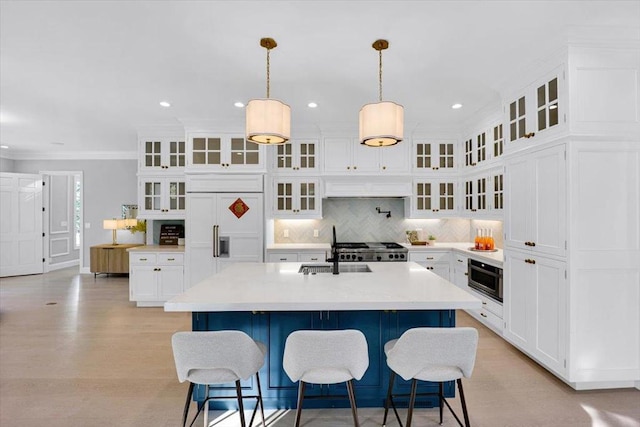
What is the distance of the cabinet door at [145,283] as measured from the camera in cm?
503

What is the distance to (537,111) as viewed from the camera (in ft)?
9.82

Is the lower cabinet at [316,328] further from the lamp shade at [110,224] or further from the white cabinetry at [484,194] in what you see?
the lamp shade at [110,224]

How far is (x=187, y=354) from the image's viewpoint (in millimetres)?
1774

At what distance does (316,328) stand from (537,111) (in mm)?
2667

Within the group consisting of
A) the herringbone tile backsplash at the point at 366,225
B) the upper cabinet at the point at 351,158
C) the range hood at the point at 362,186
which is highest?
the upper cabinet at the point at 351,158

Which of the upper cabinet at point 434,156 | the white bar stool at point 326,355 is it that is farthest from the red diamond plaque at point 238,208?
the white bar stool at point 326,355

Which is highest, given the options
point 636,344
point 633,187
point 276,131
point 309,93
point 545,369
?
point 309,93

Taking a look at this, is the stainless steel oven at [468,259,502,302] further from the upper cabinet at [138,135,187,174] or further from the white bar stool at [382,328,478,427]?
the upper cabinet at [138,135,187,174]

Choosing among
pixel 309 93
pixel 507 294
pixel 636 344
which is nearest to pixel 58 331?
pixel 309 93

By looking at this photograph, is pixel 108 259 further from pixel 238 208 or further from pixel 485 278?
pixel 485 278

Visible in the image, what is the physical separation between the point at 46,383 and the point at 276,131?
2.86 m


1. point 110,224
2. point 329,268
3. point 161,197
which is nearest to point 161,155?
point 161,197

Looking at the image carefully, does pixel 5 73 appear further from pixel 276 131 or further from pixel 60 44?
pixel 276 131

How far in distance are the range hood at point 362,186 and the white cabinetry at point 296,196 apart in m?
0.21
